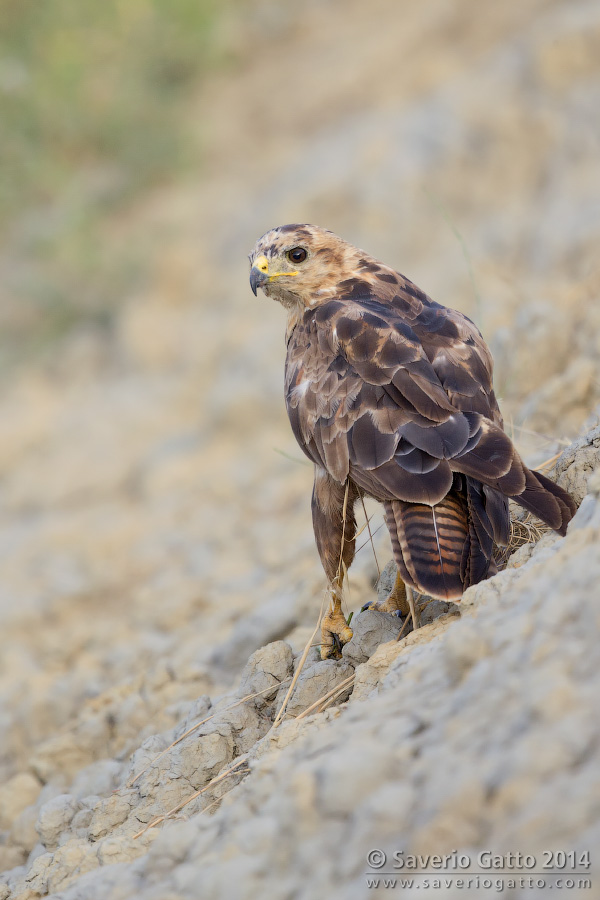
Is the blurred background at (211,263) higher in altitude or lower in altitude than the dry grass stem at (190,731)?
higher

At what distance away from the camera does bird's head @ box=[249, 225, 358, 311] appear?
4.17 metres

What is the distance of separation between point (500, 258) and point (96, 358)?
4407 mm

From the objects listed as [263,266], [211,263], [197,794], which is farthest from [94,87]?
[197,794]

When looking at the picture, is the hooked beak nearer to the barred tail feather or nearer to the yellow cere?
the yellow cere

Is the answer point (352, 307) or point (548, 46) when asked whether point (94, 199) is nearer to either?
point (548, 46)

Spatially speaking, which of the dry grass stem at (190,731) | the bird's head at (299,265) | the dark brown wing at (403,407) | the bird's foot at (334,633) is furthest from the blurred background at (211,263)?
the bird's head at (299,265)

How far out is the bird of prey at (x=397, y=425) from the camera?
2965 mm

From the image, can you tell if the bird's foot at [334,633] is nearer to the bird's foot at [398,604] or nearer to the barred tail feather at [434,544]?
the bird's foot at [398,604]

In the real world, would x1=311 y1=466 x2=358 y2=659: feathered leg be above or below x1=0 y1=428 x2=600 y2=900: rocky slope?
above

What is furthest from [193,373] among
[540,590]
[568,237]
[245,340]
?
[540,590]

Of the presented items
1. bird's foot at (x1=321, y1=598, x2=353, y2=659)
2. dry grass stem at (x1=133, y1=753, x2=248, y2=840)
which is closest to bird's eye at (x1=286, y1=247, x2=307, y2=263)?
bird's foot at (x1=321, y1=598, x2=353, y2=659)

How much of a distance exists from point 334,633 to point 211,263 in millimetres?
7469

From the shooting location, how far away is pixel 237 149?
11.8 metres

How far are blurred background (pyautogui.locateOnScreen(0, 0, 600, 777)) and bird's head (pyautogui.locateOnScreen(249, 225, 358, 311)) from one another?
1.27 metres
